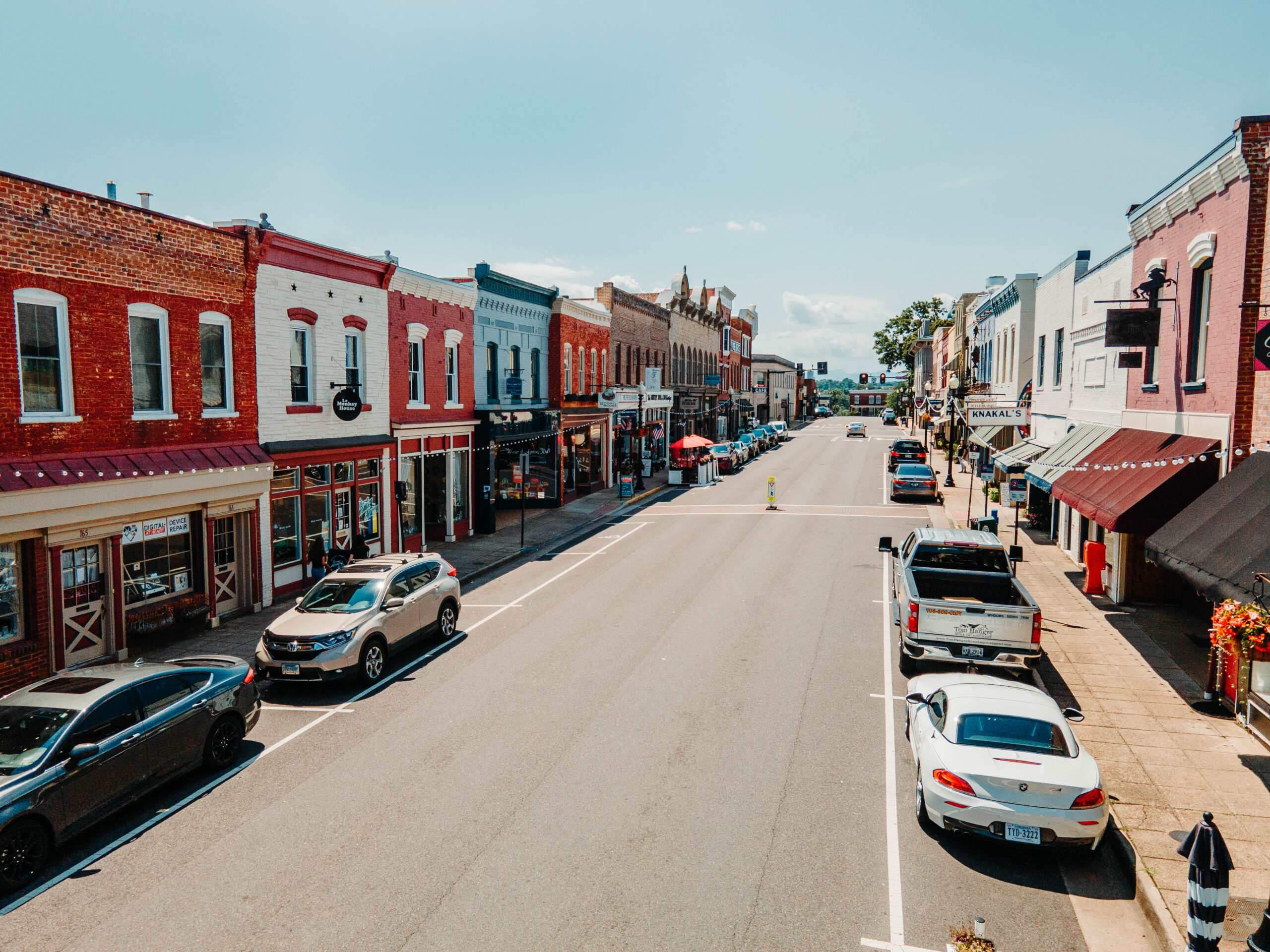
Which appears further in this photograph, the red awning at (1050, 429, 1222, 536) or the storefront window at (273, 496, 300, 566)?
the storefront window at (273, 496, 300, 566)

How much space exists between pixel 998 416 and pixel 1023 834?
71.8ft

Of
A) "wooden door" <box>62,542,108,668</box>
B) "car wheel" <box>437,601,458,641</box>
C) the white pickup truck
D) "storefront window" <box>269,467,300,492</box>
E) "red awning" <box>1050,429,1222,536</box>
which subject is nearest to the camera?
the white pickup truck

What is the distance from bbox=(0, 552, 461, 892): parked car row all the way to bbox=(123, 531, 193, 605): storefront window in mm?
3755

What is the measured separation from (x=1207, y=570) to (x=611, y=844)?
29.5 feet

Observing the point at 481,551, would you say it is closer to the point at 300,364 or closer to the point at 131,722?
the point at 300,364

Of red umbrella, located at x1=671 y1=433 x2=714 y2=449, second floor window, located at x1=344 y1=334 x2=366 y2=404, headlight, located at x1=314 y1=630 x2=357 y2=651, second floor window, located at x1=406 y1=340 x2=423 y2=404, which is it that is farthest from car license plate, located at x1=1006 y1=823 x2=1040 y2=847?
red umbrella, located at x1=671 y1=433 x2=714 y2=449

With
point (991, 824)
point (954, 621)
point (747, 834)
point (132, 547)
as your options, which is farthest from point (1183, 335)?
point (132, 547)

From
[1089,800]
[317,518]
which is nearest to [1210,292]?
[1089,800]

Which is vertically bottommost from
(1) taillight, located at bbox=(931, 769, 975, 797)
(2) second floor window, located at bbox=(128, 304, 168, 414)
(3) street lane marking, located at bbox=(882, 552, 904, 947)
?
(3) street lane marking, located at bbox=(882, 552, 904, 947)

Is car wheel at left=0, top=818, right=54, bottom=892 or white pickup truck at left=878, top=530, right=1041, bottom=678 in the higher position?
white pickup truck at left=878, top=530, right=1041, bottom=678

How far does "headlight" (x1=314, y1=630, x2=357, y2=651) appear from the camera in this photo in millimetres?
13352

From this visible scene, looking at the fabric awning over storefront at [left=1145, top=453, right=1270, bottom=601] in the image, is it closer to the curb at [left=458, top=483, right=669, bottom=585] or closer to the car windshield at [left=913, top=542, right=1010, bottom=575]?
the car windshield at [left=913, top=542, right=1010, bottom=575]

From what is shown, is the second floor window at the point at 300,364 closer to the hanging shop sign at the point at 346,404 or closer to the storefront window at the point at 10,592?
the hanging shop sign at the point at 346,404

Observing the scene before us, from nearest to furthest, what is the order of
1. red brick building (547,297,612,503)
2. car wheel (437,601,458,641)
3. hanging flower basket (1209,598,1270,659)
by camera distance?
hanging flower basket (1209,598,1270,659)
car wheel (437,601,458,641)
red brick building (547,297,612,503)
